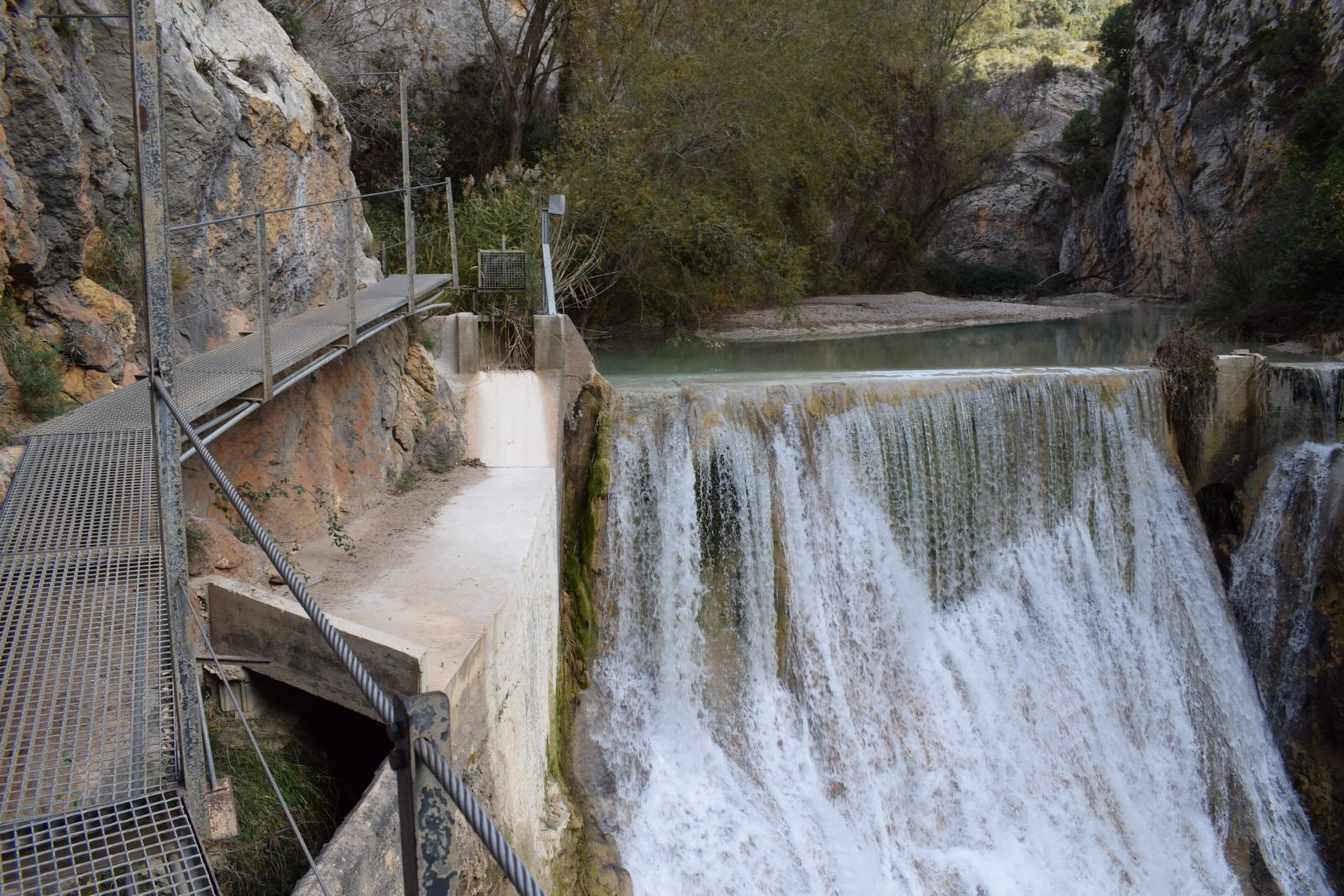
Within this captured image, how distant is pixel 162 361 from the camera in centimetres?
319

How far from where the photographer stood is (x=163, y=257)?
3078mm

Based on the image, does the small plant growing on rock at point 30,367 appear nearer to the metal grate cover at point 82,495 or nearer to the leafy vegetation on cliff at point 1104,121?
the metal grate cover at point 82,495

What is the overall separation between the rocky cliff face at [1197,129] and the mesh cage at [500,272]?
1546cm

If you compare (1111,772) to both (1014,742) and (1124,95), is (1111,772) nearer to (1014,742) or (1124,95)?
(1014,742)

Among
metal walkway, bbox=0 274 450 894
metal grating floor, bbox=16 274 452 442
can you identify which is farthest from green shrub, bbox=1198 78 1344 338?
metal walkway, bbox=0 274 450 894

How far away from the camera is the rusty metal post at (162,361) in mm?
2918

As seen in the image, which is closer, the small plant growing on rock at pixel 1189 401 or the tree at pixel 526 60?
→ the small plant growing on rock at pixel 1189 401

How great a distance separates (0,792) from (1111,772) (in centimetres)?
861

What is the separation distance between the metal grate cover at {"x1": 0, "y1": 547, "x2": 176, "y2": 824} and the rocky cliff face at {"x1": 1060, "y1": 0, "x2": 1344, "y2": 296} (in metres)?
20.3

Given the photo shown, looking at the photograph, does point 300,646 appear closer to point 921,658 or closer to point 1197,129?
point 921,658

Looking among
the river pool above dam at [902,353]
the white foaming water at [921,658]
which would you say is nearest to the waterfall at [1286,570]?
the white foaming water at [921,658]

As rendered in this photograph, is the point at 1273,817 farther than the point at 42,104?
Yes

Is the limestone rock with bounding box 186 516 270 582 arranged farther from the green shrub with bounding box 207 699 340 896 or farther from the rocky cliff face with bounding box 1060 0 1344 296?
the rocky cliff face with bounding box 1060 0 1344 296

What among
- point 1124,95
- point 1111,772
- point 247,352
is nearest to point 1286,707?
point 1111,772
